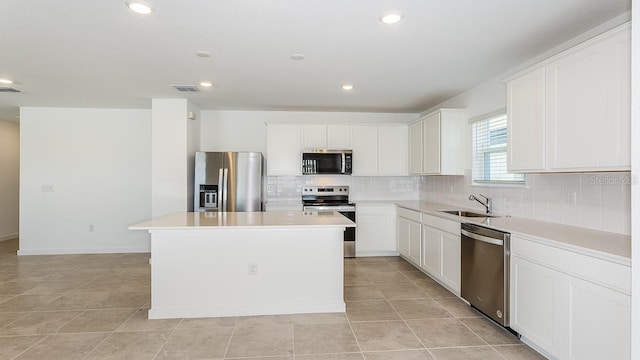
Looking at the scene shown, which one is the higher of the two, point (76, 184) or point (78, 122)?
point (78, 122)

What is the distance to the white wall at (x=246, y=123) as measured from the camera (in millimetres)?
5535

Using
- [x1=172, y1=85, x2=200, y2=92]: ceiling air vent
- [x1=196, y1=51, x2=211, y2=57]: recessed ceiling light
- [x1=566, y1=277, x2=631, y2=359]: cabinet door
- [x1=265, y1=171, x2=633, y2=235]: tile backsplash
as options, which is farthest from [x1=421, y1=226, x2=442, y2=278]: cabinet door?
[x1=172, y1=85, x2=200, y2=92]: ceiling air vent

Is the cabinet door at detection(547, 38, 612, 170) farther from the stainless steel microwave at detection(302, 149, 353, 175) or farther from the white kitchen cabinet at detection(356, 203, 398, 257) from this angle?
the stainless steel microwave at detection(302, 149, 353, 175)

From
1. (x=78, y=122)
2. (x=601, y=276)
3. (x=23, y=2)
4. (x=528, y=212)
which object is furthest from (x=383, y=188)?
(x=78, y=122)

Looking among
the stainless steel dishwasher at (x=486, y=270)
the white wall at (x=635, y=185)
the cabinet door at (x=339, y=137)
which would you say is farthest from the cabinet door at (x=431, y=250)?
the white wall at (x=635, y=185)

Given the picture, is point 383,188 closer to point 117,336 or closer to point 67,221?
point 117,336

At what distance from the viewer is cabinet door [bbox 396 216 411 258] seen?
4.73 m

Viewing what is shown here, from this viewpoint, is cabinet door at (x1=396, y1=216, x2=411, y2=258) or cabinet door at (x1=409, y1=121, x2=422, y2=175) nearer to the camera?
cabinet door at (x1=396, y1=216, x2=411, y2=258)

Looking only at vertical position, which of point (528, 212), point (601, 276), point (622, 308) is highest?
point (528, 212)

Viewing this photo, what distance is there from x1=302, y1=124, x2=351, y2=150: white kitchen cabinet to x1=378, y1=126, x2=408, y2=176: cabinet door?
56 cm

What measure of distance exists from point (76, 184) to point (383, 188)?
521 cm

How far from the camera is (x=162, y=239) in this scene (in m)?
2.98

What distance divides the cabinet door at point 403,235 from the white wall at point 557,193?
30.3 inches

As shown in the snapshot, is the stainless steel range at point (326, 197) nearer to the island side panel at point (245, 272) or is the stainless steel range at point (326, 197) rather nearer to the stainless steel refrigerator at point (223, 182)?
the stainless steel refrigerator at point (223, 182)
